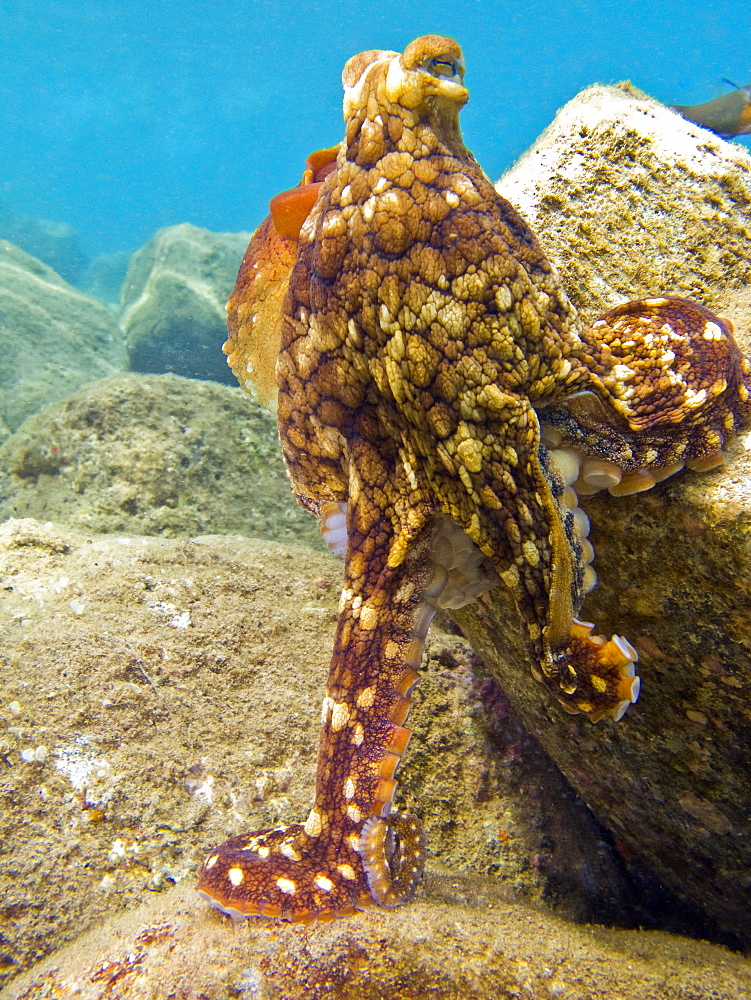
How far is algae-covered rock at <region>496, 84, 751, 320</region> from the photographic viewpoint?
232 centimetres

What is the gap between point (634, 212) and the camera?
7.71 feet

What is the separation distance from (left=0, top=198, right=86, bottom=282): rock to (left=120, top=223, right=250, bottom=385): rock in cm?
1740

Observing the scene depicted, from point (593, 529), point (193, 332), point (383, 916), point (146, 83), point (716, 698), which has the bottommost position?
point (383, 916)

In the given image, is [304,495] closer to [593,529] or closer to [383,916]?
[593,529]

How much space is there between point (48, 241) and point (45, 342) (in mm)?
21840

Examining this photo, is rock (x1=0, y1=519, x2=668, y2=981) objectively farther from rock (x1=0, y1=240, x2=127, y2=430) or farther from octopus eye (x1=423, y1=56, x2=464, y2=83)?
rock (x1=0, y1=240, x2=127, y2=430)

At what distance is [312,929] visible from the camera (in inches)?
68.4

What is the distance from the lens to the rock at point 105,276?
24.1 m

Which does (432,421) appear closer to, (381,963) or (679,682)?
(679,682)

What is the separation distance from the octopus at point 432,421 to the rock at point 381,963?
11 centimetres

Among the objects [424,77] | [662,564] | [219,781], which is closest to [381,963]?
[219,781]

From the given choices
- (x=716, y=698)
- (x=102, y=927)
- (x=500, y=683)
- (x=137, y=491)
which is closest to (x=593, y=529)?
(x=716, y=698)

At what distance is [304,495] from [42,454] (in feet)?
15.2

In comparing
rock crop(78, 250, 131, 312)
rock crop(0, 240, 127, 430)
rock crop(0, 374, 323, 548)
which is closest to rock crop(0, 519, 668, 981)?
rock crop(0, 374, 323, 548)
